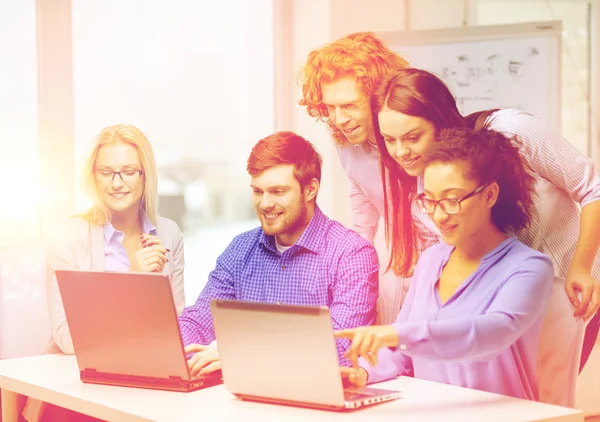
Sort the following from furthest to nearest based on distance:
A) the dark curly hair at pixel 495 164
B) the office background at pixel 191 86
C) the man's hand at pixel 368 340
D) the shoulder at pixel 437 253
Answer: the office background at pixel 191 86, the shoulder at pixel 437 253, the dark curly hair at pixel 495 164, the man's hand at pixel 368 340

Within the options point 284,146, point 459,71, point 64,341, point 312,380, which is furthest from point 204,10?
point 312,380

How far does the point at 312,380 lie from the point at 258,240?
91cm

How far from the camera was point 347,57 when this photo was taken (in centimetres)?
259

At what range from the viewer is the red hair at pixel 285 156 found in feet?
8.03

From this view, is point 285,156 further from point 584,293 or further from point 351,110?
point 584,293

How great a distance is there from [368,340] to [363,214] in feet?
4.12

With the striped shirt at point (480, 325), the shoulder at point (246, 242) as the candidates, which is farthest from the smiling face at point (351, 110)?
the striped shirt at point (480, 325)

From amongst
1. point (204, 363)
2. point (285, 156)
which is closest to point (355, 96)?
point (285, 156)

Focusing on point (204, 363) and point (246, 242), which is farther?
Answer: point (246, 242)

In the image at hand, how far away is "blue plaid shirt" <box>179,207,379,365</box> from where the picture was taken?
2.23m

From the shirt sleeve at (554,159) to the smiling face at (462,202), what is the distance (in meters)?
0.24

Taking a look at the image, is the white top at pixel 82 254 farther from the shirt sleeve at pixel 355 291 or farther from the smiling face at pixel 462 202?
the smiling face at pixel 462 202

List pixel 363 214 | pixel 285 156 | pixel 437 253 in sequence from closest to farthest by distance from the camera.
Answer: pixel 437 253
pixel 285 156
pixel 363 214

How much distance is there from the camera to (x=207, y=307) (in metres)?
2.41
